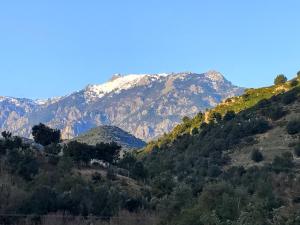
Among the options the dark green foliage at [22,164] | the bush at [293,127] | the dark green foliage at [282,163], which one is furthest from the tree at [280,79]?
the dark green foliage at [22,164]

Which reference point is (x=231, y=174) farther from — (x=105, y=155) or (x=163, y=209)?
(x=163, y=209)

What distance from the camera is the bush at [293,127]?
10181 cm

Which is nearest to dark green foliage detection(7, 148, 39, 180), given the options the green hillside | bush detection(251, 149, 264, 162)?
bush detection(251, 149, 264, 162)

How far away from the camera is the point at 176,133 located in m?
156

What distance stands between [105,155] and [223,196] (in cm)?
5548

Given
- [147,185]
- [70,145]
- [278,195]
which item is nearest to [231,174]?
[147,185]

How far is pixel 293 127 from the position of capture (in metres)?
102

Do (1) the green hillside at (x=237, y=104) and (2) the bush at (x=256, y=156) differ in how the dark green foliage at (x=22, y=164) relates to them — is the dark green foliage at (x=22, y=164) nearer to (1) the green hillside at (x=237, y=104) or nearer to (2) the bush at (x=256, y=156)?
(2) the bush at (x=256, y=156)

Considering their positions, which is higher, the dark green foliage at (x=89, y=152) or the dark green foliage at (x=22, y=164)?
the dark green foliage at (x=89, y=152)

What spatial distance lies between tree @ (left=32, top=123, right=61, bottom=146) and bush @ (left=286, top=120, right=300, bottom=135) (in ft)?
149

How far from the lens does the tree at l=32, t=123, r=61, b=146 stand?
107 meters

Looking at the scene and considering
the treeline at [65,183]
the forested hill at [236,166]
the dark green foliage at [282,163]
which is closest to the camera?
the forested hill at [236,166]

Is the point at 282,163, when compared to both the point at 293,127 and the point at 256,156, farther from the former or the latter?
the point at 293,127

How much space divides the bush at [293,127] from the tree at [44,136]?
45.4 m
